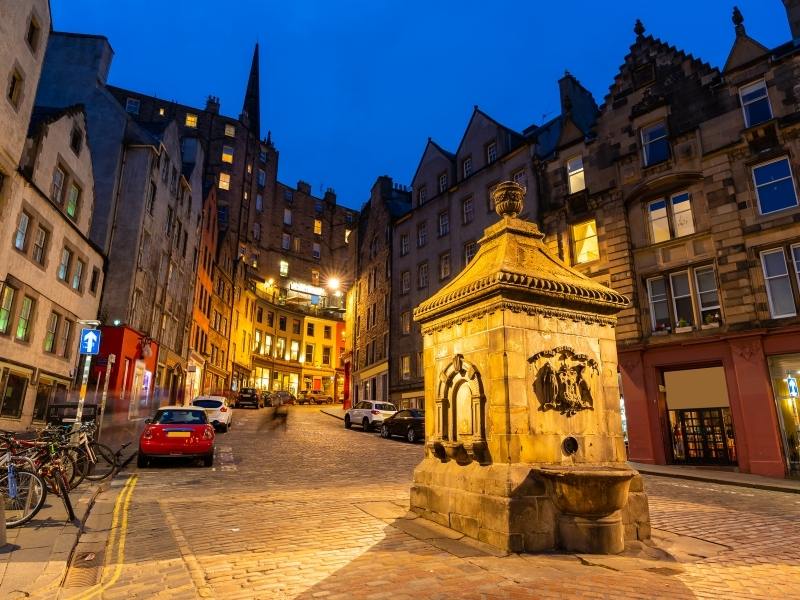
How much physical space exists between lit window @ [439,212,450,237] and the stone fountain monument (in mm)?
27105

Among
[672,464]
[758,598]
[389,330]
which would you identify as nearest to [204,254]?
[389,330]

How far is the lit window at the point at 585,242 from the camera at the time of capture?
935 inches

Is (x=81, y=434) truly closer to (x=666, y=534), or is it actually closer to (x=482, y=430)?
(x=482, y=430)

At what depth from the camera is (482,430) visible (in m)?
6.80

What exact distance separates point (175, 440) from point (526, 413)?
431 inches

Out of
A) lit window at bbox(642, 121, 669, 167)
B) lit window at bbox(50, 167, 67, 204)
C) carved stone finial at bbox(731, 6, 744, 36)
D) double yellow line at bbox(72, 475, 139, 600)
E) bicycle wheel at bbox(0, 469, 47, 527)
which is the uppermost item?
carved stone finial at bbox(731, 6, 744, 36)

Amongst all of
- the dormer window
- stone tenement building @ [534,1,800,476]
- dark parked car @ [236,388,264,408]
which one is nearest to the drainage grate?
stone tenement building @ [534,1,800,476]

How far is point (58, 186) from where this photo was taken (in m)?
21.3

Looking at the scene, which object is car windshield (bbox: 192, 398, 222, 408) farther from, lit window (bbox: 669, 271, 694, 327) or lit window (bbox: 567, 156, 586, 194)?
lit window (bbox: 669, 271, 694, 327)

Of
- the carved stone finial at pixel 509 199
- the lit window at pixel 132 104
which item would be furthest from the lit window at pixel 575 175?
the lit window at pixel 132 104

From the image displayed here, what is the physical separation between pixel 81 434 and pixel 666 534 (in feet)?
36.2

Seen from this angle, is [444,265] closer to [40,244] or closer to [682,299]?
[682,299]

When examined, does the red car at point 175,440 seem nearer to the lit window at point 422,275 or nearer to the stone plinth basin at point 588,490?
the stone plinth basin at point 588,490

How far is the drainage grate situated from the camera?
5008mm
